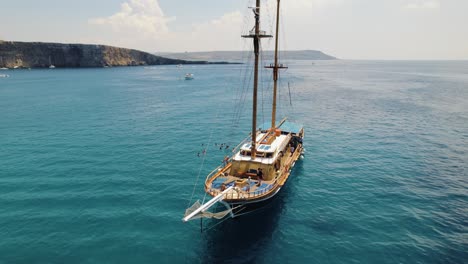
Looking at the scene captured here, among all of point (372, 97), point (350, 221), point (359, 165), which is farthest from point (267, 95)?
point (350, 221)

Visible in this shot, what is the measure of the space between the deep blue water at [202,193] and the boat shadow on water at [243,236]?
0.13 metres

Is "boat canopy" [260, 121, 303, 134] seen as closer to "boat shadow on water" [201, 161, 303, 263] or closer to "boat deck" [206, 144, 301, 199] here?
"boat deck" [206, 144, 301, 199]

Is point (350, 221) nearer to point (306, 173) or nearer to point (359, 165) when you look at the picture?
point (306, 173)

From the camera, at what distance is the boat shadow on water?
84.0 ft

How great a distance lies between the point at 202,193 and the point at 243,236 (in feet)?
35.6

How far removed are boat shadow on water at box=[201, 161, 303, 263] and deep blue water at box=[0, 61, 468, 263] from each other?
0.43ft

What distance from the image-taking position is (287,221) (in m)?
31.8

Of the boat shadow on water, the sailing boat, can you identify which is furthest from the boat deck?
the boat shadow on water

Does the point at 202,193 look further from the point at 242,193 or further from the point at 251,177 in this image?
the point at 242,193

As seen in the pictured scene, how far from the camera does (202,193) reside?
124 ft

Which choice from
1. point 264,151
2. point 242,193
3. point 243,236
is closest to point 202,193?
point 242,193

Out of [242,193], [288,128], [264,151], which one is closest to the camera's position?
[242,193]

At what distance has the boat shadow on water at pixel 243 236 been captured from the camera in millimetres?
25594

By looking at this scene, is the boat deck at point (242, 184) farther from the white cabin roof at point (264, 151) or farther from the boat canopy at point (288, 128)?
the boat canopy at point (288, 128)
